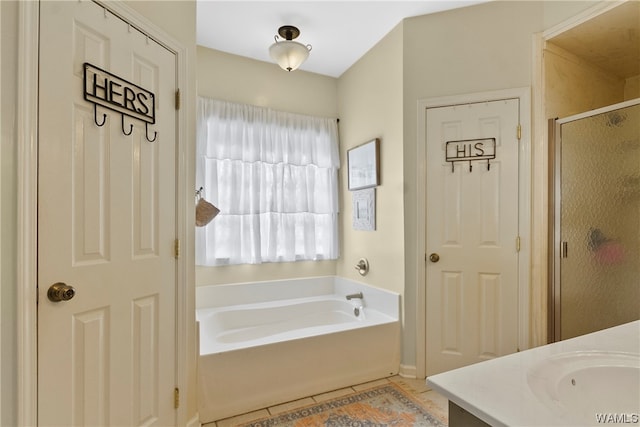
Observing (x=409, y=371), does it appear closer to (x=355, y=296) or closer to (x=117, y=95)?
(x=355, y=296)

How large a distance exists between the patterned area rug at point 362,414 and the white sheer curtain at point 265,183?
1.33 metres

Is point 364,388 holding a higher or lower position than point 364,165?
lower

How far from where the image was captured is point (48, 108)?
117 cm

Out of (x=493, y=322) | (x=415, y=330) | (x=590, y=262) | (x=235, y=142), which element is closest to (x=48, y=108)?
(x=235, y=142)

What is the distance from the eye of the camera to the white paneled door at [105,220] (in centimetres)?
118

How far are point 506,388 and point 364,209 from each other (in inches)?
90.0

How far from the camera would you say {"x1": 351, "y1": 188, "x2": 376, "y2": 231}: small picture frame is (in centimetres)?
288

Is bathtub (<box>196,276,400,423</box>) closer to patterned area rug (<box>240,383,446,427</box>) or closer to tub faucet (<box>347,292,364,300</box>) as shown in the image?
tub faucet (<box>347,292,364,300</box>)

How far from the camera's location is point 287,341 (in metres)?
2.13

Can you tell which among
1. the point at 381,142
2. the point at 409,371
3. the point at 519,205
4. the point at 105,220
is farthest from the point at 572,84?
the point at 105,220

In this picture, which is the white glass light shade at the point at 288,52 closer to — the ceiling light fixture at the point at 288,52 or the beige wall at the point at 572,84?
the ceiling light fixture at the point at 288,52

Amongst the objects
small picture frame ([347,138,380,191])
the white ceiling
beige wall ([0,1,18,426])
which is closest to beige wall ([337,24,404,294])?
small picture frame ([347,138,380,191])

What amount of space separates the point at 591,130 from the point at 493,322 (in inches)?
54.8

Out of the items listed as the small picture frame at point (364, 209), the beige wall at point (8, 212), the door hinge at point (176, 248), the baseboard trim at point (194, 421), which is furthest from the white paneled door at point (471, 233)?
the beige wall at point (8, 212)
